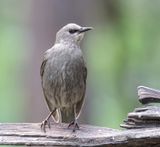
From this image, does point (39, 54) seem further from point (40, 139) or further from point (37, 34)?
point (40, 139)

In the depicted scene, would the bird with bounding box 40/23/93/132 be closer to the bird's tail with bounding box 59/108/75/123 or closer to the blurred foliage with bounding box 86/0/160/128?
the bird's tail with bounding box 59/108/75/123

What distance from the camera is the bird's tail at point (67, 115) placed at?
635 cm

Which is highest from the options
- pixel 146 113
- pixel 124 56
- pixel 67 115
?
pixel 124 56

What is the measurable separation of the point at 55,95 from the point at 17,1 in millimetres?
5631

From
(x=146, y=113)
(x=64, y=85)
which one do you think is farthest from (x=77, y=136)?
(x=64, y=85)

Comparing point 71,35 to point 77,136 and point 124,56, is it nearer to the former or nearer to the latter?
point 77,136

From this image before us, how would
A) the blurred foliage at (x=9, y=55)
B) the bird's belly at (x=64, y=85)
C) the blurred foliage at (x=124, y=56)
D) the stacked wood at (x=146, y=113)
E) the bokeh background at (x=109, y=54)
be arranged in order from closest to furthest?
the stacked wood at (x=146, y=113), the bird's belly at (x=64, y=85), the bokeh background at (x=109, y=54), the blurred foliage at (x=124, y=56), the blurred foliage at (x=9, y=55)

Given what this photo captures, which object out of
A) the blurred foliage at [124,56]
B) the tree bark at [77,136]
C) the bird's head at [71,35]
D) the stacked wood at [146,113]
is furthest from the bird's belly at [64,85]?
the blurred foliage at [124,56]

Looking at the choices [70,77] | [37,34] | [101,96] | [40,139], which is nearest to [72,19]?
[37,34]

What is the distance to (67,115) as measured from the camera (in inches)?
251

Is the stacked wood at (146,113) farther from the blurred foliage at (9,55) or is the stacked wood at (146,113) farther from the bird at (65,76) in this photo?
the blurred foliage at (9,55)

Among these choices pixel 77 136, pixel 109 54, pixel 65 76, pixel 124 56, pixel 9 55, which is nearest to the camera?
pixel 77 136

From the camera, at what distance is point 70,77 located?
614 cm

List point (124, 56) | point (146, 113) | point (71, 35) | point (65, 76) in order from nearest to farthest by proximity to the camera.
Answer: point (146, 113), point (65, 76), point (71, 35), point (124, 56)
